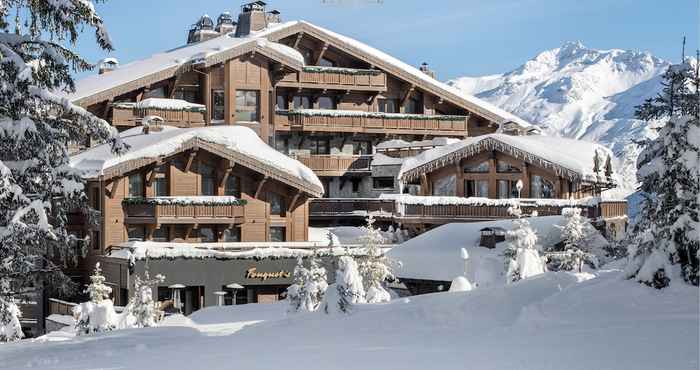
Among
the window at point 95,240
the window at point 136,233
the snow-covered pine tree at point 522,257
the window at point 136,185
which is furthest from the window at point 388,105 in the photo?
the snow-covered pine tree at point 522,257

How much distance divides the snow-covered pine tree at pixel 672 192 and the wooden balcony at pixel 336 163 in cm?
3613

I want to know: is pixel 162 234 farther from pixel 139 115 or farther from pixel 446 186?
pixel 446 186

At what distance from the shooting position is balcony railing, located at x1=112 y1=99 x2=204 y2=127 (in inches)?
2047

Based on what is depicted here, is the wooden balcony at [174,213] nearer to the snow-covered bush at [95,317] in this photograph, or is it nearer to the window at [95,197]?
the window at [95,197]

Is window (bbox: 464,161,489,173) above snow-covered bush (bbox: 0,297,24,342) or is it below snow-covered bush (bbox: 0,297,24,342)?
above

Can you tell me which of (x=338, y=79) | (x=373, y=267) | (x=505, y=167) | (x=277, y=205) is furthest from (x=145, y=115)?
(x=373, y=267)

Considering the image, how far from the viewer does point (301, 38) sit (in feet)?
196

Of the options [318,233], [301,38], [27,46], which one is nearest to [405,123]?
[301,38]

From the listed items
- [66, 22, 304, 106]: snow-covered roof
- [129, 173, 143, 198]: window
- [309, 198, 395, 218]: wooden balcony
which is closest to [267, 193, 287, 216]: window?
[129, 173, 143, 198]: window

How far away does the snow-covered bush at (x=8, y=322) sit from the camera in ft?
67.1

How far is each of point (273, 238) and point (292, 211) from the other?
1442 mm

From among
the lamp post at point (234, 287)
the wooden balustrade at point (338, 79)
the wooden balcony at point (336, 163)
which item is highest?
the wooden balustrade at point (338, 79)

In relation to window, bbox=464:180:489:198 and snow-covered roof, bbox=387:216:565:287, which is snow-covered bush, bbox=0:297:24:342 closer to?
snow-covered roof, bbox=387:216:565:287

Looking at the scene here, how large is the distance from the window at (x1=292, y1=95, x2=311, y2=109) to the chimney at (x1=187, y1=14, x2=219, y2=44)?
34.3 feet
